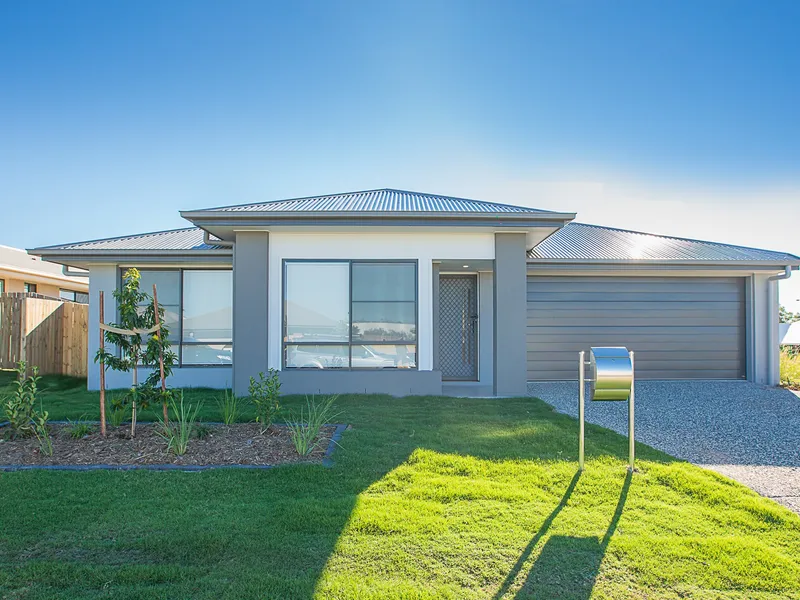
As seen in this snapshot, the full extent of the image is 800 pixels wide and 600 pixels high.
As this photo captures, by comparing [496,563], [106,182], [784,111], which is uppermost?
[784,111]

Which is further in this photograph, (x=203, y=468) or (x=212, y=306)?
(x=212, y=306)

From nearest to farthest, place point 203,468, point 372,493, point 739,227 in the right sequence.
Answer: point 372,493 < point 203,468 < point 739,227

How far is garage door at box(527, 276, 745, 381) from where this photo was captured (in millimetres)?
11680

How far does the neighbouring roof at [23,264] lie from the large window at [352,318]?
11.0m

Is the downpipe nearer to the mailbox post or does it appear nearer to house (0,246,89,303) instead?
the mailbox post

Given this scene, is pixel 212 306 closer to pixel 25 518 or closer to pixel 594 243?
pixel 25 518

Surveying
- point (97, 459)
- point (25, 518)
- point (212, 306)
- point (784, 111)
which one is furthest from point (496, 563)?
point (784, 111)

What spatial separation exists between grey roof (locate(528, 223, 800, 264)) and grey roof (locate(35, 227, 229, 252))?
24.0 feet

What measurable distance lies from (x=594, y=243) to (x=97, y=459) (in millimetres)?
11300

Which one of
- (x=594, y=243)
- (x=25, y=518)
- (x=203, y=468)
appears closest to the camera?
(x=25, y=518)

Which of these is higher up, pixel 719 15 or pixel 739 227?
pixel 719 15

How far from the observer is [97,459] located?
519 cm

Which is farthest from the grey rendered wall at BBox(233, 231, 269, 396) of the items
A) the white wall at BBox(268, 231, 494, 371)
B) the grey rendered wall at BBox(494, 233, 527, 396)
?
the grey rendered wall at BBox(494, 233, 527, 396)

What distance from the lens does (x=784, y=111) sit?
37.0 ft
